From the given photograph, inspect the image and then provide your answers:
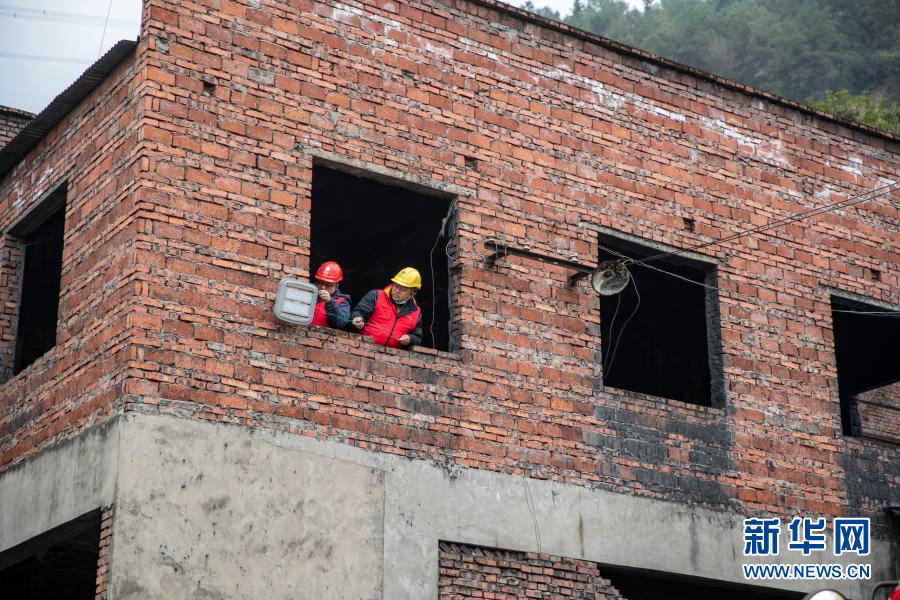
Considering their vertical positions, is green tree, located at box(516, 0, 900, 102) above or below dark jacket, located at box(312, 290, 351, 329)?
above

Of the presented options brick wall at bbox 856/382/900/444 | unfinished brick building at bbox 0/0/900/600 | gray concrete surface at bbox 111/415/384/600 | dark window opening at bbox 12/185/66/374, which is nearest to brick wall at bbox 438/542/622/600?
unfinished brick building at bbox 0/0/900/600

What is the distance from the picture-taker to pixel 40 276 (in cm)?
1644

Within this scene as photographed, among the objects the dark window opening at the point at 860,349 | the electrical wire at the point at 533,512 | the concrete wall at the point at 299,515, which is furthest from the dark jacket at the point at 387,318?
the dark window opening at the point at 860,349

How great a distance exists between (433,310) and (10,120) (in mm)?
7211

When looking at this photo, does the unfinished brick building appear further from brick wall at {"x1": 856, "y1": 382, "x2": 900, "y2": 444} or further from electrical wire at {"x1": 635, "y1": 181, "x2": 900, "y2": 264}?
brick wall at {"x1": 856, "y1": 382, "x2": 900, "y2": 444}

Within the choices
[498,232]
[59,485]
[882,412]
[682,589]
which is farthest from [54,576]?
[882,412]

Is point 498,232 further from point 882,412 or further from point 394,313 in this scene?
point 882,412

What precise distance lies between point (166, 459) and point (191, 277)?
1.65 meters

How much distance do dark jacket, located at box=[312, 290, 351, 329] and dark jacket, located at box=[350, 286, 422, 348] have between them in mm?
176

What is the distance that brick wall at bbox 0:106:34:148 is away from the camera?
17422 millimetres

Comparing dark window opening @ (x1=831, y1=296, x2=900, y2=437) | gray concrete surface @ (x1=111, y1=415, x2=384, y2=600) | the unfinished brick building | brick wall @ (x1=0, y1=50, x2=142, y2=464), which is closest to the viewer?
gray concrete surface @ (x1=111, y1=415, x2=384, y2=600)

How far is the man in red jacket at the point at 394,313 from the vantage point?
12719mm

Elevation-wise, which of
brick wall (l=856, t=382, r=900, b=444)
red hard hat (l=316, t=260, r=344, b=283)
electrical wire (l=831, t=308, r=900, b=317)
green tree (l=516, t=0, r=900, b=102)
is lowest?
red hard hat (l=316, t=260, r=344, b=283)

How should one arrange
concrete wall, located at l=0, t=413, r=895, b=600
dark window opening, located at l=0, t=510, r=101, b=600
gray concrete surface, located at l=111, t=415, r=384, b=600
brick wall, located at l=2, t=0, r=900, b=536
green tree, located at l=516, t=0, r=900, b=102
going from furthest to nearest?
green tree, located at l=516, t=0, r=900, b=102
dark window opening, located at l=0, t=510, r=101, b=600
brick wall, located at l=2, t=0, r=900, b=536
concrete wall, located at l=0, t=413, r=895, b=600
gray concrete surface, located at l=111, t=415, r=384, b=600
